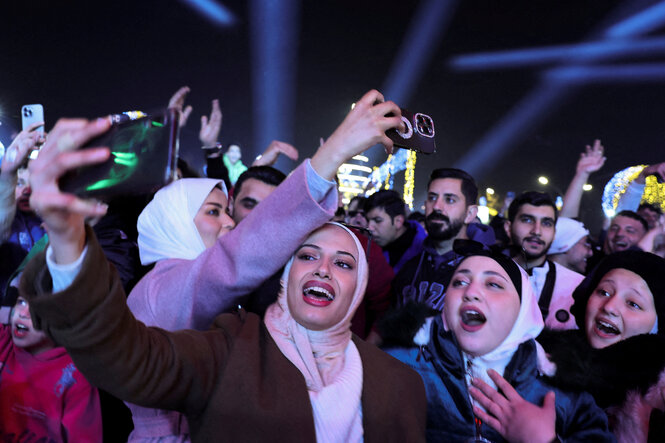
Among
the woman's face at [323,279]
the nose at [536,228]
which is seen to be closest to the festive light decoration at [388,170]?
the nose at [536,228]

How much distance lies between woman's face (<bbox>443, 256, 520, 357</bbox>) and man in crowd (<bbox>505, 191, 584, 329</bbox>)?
1.34 meters

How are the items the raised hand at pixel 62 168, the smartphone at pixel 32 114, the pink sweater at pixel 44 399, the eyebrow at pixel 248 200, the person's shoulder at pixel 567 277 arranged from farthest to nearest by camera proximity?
1. the person's shoulder at pixel 567 277
2. the smartphone at pixel 32 114
3. the eyebrow at pixel 248 200
4. the pink sweater at pixel 44 399
5. the raised hand at pixel 62 168

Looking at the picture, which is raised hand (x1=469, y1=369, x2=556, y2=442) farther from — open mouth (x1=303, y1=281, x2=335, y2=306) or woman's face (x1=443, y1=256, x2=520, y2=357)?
open mouth (x1=303, y1=281, x2=335, y2=306)

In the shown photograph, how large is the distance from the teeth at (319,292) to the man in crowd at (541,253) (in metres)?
2.08

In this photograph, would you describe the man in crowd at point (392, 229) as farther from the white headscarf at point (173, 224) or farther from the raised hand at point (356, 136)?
the raised hand at point (356, 136)

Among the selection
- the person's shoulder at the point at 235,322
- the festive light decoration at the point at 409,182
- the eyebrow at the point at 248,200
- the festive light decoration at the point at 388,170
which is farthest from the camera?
the festive light decoration at the point at 409,182

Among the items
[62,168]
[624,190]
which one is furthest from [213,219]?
[624,190]

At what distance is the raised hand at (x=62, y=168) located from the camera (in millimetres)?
792

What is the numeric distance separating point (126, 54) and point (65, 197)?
921cm

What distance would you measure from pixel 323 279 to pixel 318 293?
0.06 meters

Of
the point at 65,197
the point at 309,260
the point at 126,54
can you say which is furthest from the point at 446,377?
the point at 126,54

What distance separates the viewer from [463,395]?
182 cm

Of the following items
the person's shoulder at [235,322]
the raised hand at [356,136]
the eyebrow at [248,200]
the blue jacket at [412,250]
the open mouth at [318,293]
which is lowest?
the blue jacket at [412,250]

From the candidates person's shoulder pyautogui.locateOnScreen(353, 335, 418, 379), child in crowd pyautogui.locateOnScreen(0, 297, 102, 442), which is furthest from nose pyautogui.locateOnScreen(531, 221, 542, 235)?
child in crowd pyautogui.locateOnScreen(0, 297, 102, 442)
